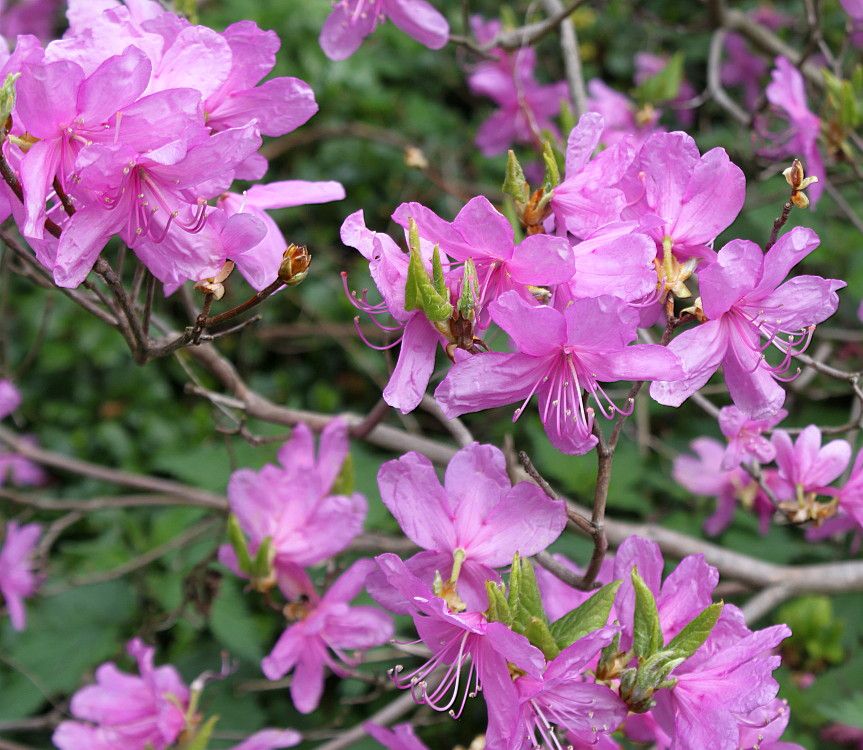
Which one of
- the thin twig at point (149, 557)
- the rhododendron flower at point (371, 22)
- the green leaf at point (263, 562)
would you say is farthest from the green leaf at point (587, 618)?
the thin twig at point (149, 557)

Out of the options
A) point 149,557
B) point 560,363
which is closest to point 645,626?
point 560,363

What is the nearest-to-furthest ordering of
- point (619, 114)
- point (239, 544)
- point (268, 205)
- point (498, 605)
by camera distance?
point (498, 605) → point (268, 205) → point (239, 544) → point (619, 114)

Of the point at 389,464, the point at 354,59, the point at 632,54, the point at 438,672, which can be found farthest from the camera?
the point at 632,54

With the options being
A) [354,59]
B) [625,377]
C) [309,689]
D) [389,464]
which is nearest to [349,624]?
[309,689]

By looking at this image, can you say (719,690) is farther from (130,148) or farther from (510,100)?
(510,100)

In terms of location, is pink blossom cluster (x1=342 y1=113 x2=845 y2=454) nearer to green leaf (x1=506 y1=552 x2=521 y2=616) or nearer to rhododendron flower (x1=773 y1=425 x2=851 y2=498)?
green leaf (x1=506 y1=552 x2=521 y2=616)

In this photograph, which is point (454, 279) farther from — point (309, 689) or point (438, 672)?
point (309, 689)

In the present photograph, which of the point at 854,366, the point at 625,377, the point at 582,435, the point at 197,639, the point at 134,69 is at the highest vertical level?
the point at 134,69
